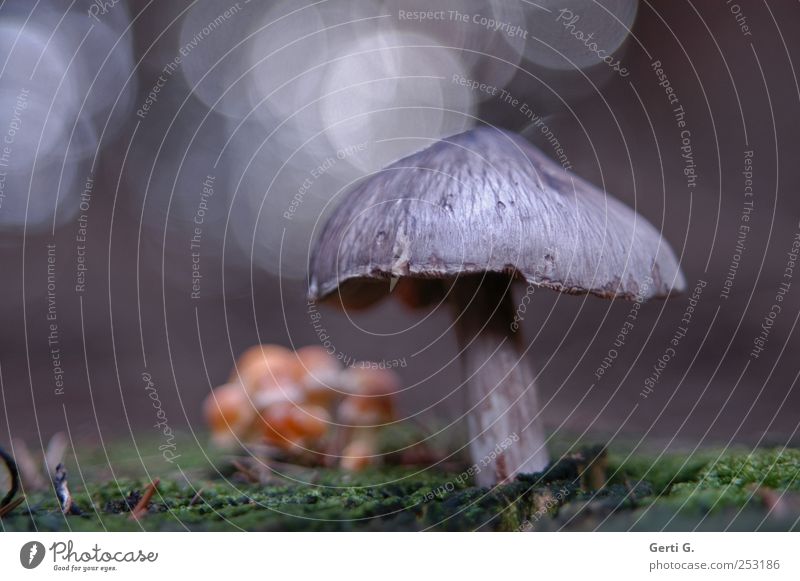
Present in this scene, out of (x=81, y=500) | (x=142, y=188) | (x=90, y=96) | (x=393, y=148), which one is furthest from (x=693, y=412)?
(x=142, y=188)

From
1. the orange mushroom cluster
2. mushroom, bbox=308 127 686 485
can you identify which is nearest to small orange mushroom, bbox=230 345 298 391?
the orange mushroom cluster

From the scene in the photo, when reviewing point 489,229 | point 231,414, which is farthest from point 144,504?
point 489,229

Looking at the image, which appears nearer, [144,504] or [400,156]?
[144,504]

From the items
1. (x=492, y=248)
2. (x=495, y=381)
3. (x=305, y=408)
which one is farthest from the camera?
(x=305, y=408)
